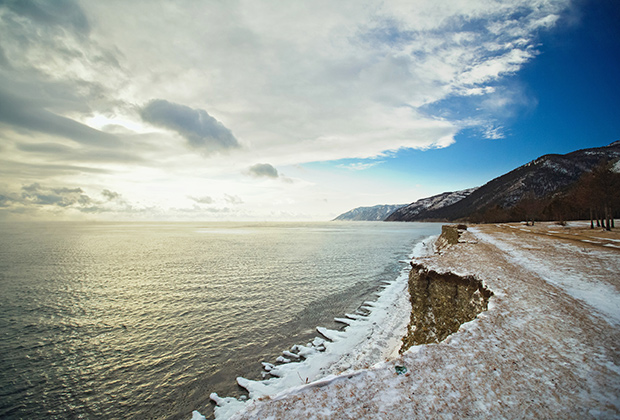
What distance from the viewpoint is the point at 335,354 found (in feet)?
43.4

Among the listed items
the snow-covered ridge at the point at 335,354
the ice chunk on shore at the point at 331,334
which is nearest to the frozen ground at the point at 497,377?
the snow-covered ridge at the point at 335,354

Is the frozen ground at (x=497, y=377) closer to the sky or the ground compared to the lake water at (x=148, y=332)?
closer to the sky

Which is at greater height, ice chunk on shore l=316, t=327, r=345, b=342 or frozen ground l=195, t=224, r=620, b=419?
frozen ground l=195, t=224, r=620, b=419

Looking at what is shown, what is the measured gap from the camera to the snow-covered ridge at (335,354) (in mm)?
10501

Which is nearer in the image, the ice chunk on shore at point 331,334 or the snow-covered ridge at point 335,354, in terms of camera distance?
the snow-covered ridge at point 335,354

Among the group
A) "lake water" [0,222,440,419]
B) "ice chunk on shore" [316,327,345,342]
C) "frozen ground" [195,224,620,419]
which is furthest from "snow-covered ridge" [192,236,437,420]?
"frozen ground" [195,224,620,419]

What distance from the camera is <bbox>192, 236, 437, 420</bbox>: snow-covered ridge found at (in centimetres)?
1050

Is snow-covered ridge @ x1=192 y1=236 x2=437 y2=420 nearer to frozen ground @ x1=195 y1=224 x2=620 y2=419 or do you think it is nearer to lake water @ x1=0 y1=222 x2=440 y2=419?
lake water @ x1=0 y1=222 x2=440 y2=419

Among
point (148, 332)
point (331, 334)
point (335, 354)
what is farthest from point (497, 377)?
point (148, 332)

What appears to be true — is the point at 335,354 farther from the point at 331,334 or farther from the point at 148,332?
the point at 148,332

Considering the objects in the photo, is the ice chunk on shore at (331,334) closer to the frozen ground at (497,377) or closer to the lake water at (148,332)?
the lake water at (148,332)

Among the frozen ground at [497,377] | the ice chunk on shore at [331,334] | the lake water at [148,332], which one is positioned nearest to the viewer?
the frozen ground at [497,377]

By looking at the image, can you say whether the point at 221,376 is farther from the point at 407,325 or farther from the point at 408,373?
the point at 407,325

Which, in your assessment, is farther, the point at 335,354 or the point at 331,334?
the point at 331,334
